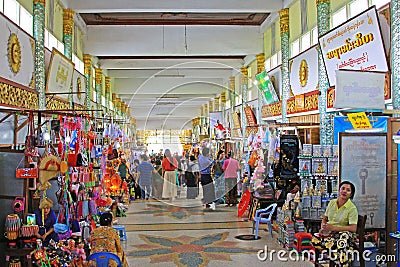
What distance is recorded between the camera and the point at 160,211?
11750mm

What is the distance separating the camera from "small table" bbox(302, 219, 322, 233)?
7508mm

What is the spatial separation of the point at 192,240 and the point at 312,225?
2.01 metres

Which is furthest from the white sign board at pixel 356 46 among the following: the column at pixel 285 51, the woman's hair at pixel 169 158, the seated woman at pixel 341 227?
the woman's hair at pixel 169 158

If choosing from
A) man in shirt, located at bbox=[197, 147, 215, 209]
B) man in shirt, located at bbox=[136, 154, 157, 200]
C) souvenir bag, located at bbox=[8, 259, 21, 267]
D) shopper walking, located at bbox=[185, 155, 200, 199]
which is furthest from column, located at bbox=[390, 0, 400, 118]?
man in shirt, located at bbox=[136, 154, 157, 200]

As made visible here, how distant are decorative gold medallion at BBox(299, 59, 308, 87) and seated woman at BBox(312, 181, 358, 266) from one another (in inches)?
191

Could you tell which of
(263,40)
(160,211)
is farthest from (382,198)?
(263,40)

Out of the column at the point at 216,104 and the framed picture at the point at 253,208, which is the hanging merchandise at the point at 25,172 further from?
the column at the point at 216,104

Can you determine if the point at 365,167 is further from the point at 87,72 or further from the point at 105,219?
the point at 87,72

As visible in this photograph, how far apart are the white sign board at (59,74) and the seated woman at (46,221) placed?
13.4 ft

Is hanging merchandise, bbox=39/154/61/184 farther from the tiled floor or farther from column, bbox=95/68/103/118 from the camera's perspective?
column, bbox=95/68/103/118

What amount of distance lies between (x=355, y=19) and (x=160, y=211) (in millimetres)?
6760

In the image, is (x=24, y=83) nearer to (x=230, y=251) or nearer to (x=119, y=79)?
(x=230, y=251)

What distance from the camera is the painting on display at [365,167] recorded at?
6.09 metres

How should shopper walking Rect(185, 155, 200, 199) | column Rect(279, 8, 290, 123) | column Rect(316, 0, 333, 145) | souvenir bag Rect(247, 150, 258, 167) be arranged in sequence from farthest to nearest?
shopper walking Rect(185, 155, 200, 199) → column Rect(279, 8, 290, 123) → souvenir bag Rect(247, 150, 258, 167) → column Rect(316, 0, 333, 145)
